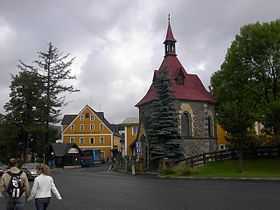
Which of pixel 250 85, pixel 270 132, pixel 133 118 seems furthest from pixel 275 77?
pixel 133 118

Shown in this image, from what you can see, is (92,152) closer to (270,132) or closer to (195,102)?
(195,102)

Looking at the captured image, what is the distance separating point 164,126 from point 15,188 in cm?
3537

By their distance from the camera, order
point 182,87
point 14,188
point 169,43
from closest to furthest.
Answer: point 14,188 < point 182,87 < point 169,43

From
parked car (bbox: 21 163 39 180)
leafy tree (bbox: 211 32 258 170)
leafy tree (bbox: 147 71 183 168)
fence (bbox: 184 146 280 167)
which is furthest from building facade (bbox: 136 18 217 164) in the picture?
parked car (bbox: 21 163 39 180)

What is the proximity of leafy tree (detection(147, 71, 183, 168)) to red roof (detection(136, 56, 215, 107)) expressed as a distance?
514cm

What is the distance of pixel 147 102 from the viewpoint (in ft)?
177

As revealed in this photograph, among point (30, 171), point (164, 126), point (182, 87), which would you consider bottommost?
point (30, 171)

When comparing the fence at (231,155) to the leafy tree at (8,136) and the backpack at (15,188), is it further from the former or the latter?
the backpack at (15,188)

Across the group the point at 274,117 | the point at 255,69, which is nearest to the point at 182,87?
the point at 255,69

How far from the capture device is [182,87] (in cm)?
5294

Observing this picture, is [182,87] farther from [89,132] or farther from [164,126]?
[89,132]

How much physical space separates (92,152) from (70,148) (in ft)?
14.7

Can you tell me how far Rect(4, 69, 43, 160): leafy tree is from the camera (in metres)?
64.2

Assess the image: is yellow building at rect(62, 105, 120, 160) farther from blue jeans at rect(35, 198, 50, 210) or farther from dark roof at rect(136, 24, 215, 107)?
blue jeans at rect(35, 198, 50, 210)
